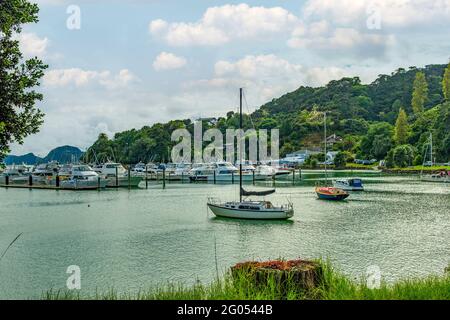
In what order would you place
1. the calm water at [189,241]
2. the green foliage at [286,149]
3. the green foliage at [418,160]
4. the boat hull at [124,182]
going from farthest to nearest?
the green foliage at [286,149] < the green foliage at [418,160] < the boat hull at [124,182] < the calm water at [189,241]

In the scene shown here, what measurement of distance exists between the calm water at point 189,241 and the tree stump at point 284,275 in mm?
8373

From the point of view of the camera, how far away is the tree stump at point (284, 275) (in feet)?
32.3

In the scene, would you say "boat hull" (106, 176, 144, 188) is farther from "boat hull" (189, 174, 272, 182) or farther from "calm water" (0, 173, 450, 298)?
"calm water" (0, 173, 450, 298)

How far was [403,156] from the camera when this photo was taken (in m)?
112

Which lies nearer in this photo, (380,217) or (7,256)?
(7,256)

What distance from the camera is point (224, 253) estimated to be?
2419cm

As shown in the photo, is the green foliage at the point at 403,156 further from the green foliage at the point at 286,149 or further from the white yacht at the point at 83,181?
the white yacht at the point at 83,181

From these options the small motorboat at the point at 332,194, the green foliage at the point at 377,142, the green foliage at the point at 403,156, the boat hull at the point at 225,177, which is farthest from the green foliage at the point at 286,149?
the small motorboat at the point at 332,194

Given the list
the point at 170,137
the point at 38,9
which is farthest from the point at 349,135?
the point at 38,9

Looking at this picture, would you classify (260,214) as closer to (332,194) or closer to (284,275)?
(332,194)
